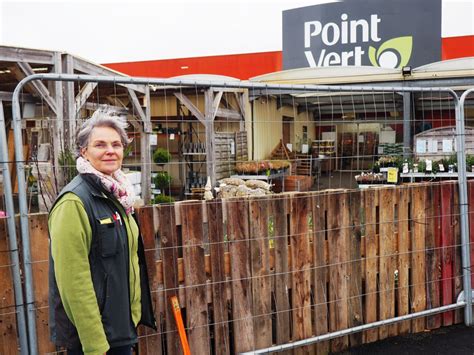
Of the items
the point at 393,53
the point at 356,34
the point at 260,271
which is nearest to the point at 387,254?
the point at 260,271

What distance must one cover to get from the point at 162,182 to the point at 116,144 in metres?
7.83

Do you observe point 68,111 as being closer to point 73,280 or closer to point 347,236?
point 347,236

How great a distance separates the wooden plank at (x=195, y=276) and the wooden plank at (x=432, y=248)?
2023 millimetres

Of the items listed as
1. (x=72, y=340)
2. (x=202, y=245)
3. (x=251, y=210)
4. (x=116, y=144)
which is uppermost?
(x=116, y=144)

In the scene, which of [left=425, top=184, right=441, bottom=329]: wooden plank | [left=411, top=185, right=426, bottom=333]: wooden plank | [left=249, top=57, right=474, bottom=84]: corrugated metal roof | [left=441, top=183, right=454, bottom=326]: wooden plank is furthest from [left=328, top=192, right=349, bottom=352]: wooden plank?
[left=249, top=57, right=474, bottom=84]: corrugated metal roof

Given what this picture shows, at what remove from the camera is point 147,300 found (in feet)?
7.88

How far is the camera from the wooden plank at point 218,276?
3.01 metres

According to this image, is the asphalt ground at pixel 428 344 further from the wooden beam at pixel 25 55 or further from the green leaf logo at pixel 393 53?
the green leaf logo at pixel 393 53

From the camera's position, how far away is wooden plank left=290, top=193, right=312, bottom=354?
10.8 feet

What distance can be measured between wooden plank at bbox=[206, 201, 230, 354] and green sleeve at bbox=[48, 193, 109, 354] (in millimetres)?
1184

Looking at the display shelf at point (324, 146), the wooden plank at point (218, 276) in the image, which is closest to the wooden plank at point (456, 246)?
the wooden plank at point (218, 276)

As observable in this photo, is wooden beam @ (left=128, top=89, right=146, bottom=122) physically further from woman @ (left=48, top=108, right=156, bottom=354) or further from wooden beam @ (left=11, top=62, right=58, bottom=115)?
woman @ (left=48, top=108, right=156, bottom=354)

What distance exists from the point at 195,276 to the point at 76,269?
1222mm

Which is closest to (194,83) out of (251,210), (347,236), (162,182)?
(251,210)
